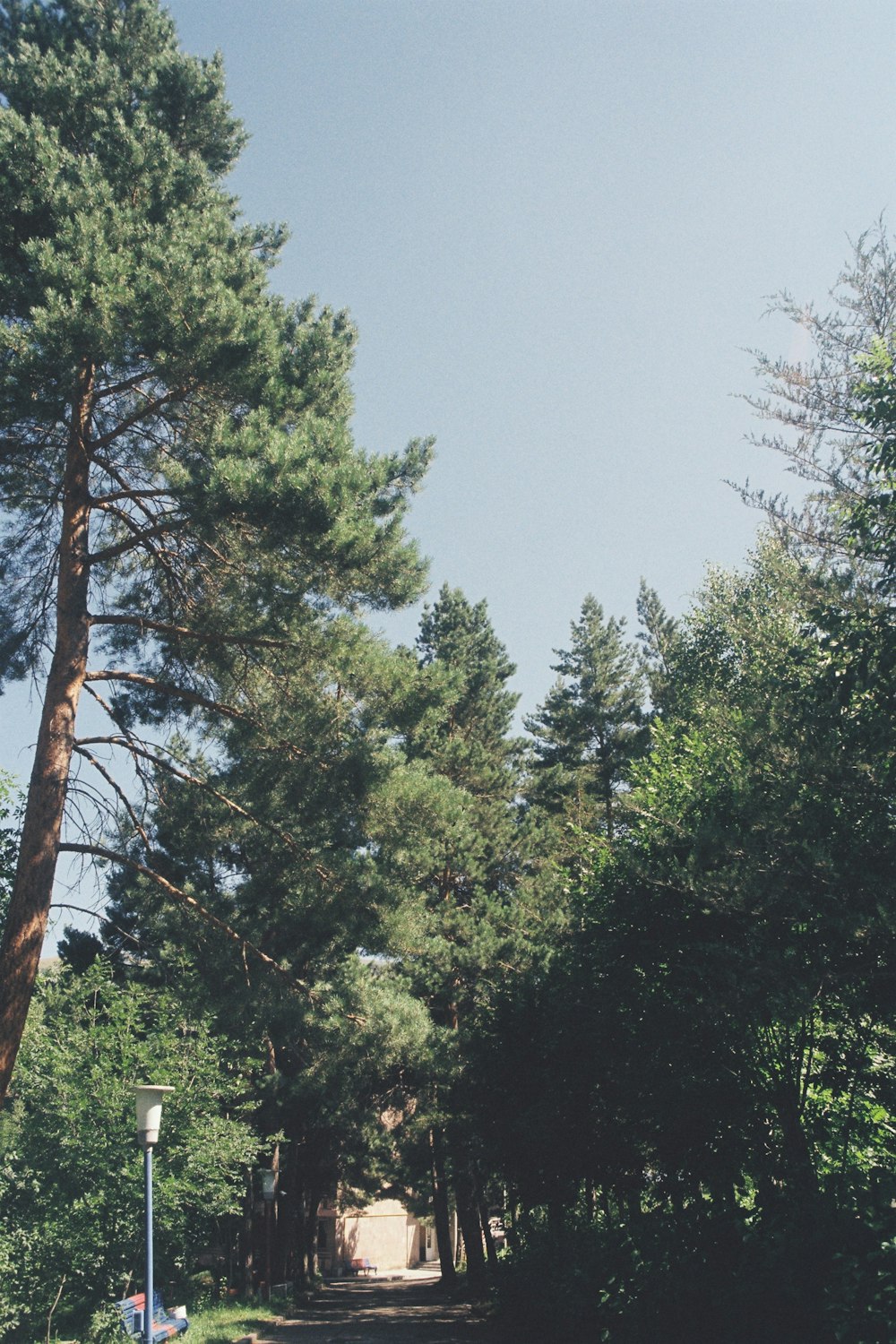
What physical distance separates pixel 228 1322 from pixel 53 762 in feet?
49.5

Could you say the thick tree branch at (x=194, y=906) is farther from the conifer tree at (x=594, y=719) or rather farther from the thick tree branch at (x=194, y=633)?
the conifer tree at (x=594, y=719)

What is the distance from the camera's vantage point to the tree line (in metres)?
9.12

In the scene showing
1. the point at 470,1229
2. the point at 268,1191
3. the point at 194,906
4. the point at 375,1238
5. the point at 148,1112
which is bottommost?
the point at 375,1238

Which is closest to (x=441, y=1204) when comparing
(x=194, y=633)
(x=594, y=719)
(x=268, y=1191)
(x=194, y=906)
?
(x=268, y=1191)

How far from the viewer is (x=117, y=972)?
24406mm

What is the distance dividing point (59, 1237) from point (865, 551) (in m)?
15.3

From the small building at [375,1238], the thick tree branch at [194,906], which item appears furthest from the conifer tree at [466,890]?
the small building at [375,1238]

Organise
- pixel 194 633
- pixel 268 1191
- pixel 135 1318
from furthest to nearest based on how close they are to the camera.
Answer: pixel 268 1191 < pixel 135 1318 < pixel 194 633

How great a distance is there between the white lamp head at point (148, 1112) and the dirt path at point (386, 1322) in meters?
8.30

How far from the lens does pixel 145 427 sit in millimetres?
11539

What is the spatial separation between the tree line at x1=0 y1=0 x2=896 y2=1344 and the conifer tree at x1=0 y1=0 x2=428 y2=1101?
0.14 feet

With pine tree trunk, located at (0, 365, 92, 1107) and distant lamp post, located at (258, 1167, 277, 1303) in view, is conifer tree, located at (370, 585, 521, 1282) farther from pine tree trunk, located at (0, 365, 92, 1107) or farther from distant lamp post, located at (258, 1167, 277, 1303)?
pine tree trunk, located at (0, 365, 92, 1107)

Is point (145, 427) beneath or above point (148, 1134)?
above

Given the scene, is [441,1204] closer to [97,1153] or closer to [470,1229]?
[470,1229]
